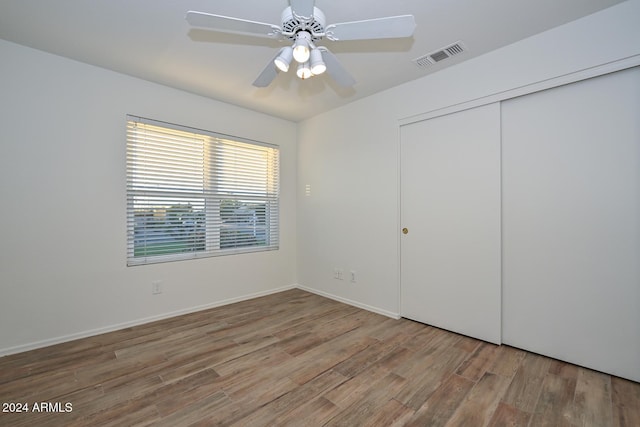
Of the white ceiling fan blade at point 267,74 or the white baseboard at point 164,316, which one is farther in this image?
the white baseboard at point 164,316

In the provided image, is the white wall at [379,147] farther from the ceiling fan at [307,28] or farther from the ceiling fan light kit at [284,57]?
the ceiling fan light kit at [284,57]

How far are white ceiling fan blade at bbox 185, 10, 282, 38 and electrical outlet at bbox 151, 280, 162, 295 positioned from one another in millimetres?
A: 2667

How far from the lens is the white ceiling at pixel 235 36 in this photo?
1974mm

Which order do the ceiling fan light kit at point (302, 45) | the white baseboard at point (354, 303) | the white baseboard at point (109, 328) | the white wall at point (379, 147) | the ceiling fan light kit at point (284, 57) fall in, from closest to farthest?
the ceiling fan light kit at point (302, 45), the ceiling fan light kit at point (284, 57), the white wall at point (379, 147), the white baseboard at point (109, 328), the white baseboard at point (354, 303)

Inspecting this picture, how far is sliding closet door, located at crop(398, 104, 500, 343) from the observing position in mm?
2562

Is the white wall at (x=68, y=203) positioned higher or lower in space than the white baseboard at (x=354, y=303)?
higher

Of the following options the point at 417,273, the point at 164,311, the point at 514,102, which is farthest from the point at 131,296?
the point at 514,102

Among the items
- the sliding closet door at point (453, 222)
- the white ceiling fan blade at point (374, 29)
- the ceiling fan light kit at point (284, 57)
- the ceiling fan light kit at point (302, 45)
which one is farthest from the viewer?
the sliding closet door at point (453, 222)

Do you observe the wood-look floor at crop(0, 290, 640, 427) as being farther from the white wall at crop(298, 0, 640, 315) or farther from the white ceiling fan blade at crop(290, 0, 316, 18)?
the white ceiling fan blade at crop(290, 0, 316, 18)

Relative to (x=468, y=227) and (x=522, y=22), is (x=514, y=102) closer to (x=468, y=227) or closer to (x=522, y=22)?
(x=522, y=22)

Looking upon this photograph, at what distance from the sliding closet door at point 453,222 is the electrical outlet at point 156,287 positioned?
9.02 ft

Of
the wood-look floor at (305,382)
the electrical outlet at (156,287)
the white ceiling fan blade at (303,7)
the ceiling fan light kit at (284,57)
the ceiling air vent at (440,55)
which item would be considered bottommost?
the wood-look floor at (305,382)

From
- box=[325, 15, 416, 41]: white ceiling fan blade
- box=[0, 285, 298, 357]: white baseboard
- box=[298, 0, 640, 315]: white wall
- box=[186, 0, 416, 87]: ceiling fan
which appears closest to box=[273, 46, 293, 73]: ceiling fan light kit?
box=[186, 0, 416, 87]: ceiling fan

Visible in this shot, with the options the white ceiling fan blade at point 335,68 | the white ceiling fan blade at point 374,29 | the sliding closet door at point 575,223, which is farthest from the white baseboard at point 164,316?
the white ceiling fan blade at point 374,29
